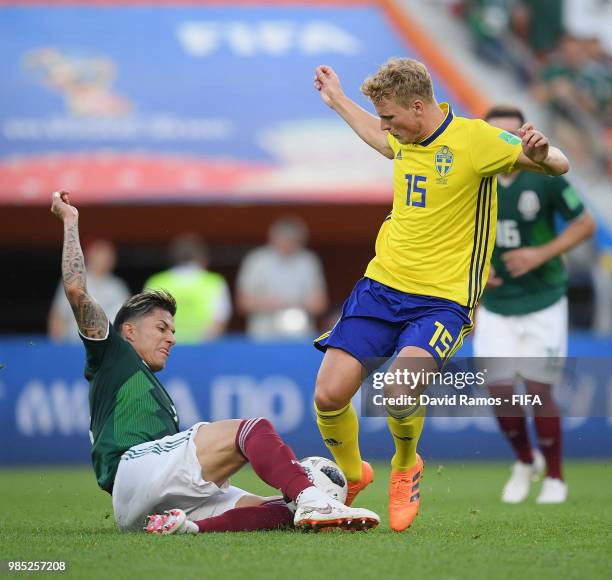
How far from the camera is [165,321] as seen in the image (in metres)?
6.37

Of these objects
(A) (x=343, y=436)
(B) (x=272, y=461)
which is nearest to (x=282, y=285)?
(A) (x=343, y=436)

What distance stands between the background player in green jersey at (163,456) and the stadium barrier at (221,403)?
5484mm

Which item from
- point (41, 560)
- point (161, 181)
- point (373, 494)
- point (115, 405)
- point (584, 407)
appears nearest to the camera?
point (41, 560)

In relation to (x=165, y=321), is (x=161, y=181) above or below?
above

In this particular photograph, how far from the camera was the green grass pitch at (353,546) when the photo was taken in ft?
15.7

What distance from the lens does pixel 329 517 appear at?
223 inches

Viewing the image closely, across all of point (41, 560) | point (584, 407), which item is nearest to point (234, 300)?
point (584, 407)

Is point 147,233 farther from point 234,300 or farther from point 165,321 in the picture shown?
point 165,321

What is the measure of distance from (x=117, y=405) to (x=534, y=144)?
2247 mm

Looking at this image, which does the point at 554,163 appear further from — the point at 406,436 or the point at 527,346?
the point at 527,346

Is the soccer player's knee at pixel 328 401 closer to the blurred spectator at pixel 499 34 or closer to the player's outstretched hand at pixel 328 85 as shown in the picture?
the player's outstretched hand at pixel 328 85

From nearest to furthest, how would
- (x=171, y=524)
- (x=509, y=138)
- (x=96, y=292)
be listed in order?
(x=171, y=524) < (x=509, y=138) < (x=96, y=292)

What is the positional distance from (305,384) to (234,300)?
5.78 metres

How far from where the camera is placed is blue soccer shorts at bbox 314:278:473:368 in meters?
6.10
